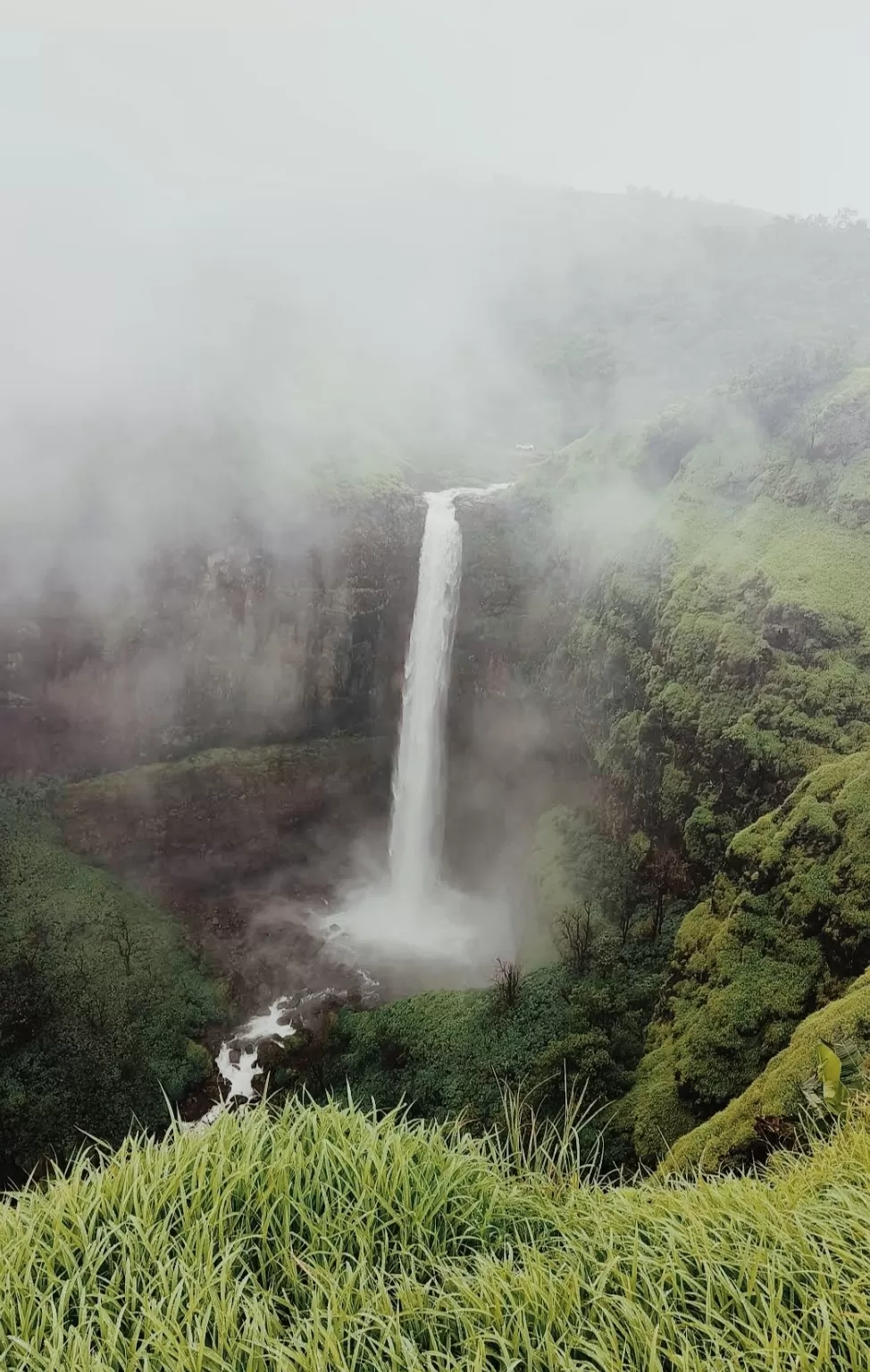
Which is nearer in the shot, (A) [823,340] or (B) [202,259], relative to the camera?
(A) [823,340]

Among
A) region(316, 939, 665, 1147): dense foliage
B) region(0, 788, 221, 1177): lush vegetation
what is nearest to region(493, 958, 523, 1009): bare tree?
region(316, 939, 665, 1147): dense foliage

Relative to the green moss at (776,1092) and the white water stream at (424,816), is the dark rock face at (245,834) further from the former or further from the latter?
the green moss at (776,1092)

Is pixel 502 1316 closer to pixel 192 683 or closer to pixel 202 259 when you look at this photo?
pixel 192 683

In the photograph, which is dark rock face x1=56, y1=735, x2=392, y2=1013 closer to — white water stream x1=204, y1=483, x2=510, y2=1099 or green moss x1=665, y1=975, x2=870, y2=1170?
white water stream x1=204, y1=483, x2=510, y2=1099

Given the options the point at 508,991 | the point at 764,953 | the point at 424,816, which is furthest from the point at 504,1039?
the point at 424,816

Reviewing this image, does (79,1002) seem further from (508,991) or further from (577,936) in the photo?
(577,936)

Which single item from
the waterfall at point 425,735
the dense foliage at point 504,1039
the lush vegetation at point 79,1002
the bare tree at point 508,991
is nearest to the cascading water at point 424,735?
the waterfall at point 425,735

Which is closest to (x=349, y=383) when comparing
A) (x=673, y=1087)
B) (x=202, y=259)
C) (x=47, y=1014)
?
(x=202, y=259)
